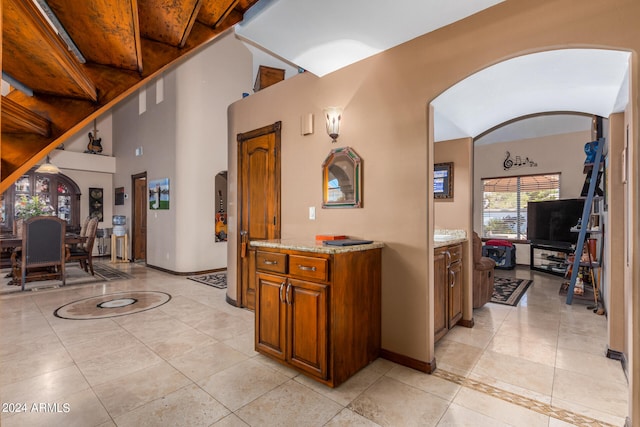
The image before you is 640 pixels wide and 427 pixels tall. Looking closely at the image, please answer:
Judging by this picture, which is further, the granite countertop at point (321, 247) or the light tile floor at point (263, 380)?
the granite countertop at point (321, 247)

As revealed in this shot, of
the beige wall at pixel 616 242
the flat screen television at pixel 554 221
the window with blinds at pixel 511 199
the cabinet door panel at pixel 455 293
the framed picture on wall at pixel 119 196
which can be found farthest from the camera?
the framed picture on wall at pixel 119 196

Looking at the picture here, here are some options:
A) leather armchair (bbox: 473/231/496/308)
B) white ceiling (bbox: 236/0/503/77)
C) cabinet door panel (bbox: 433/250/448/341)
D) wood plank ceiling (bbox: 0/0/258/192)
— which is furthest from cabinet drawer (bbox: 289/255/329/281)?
leather armchair (bbox: 473/231/496/308)

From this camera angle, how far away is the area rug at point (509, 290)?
4.34 meters

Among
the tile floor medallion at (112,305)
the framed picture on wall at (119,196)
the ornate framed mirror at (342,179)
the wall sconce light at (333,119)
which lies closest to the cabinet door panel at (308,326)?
the ornate framed mirror at (342,179)

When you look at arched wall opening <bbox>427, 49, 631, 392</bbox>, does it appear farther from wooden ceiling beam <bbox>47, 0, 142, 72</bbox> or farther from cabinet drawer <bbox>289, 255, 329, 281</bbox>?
wooden ceiling beam <bbox>47, 0, 142, 72</bbox>

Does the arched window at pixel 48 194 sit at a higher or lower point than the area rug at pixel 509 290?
higher

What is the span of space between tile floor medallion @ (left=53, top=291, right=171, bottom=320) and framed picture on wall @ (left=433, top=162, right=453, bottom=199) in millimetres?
3907

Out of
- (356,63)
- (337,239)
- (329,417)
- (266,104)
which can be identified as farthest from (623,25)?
(266,104)

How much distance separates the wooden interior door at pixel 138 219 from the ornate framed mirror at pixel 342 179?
6.36 m

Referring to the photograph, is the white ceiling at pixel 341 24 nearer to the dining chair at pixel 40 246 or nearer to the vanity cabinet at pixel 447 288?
the vanity cabinet at pixel 447 288

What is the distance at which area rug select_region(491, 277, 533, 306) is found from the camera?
434 cm

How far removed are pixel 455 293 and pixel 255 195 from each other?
8.13 feet

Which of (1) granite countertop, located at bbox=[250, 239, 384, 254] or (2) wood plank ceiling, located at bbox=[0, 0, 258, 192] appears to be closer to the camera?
(2) wood plank ceiling, located at bbox=[0, 0, 258, 192]

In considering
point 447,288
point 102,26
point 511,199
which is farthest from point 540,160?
point 102,26
